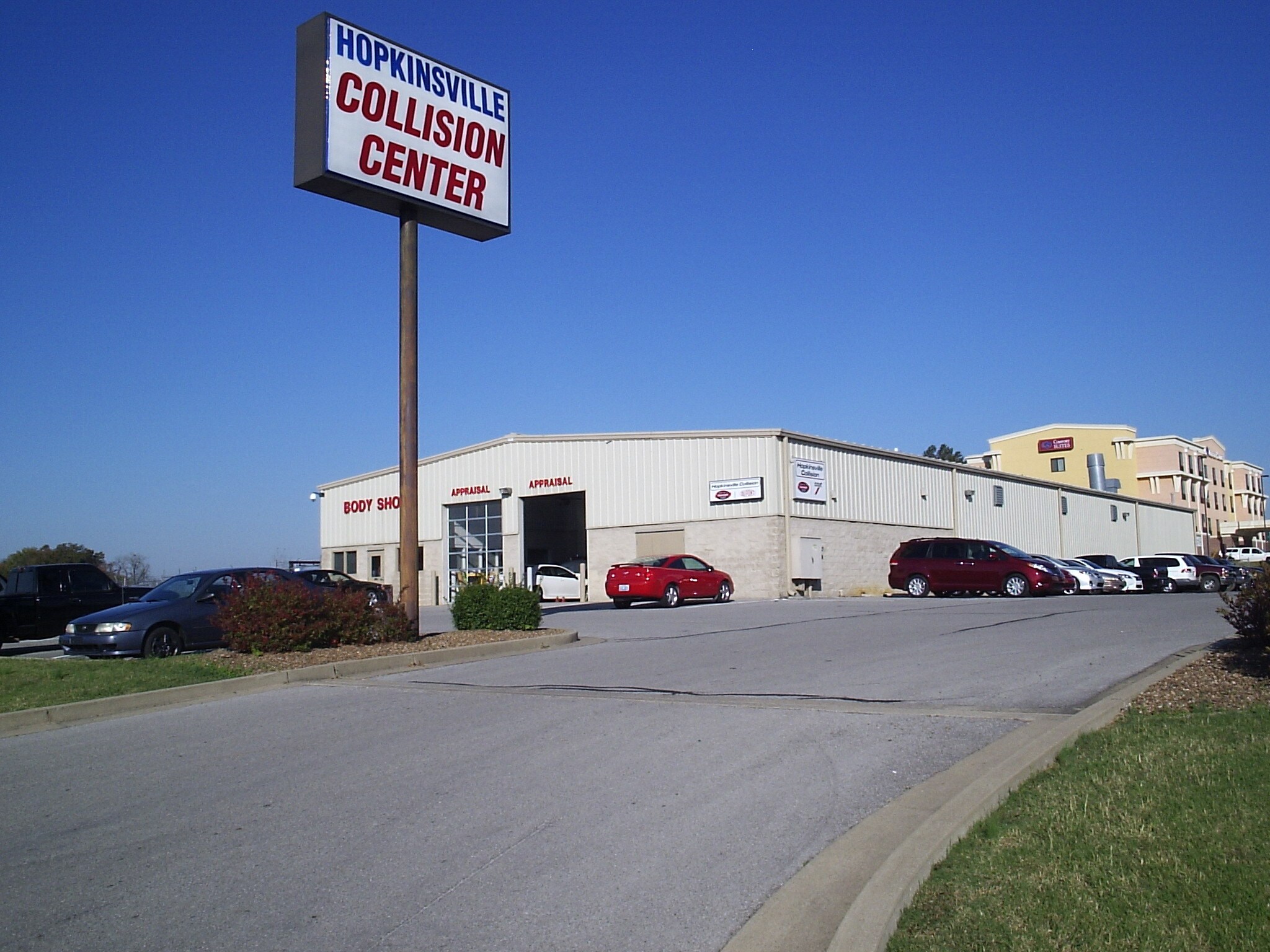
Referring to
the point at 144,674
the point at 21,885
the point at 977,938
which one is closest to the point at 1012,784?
the point at 977,938

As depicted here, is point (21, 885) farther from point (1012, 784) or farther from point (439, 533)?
point (439, 533)

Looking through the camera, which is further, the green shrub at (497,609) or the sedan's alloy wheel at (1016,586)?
the sedan's alloy wheel at (1016,586)

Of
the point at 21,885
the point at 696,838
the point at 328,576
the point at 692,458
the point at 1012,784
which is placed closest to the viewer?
the point at 21,885

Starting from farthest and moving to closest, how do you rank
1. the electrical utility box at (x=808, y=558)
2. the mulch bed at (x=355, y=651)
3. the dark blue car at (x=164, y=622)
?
the electrical utility box at (x=808, y=558) < the dark blue car at (x=164, y=622) < the mulch bed at (x=355, y=651)

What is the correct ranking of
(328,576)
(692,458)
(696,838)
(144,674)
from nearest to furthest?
(696,838) < (144,674) < (328,576) < (692,458)

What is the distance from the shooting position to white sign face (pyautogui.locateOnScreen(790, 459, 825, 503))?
36.3 meters

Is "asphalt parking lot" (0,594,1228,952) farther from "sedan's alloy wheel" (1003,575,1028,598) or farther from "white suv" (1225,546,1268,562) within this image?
"white suv" (1225,546,1268,562)

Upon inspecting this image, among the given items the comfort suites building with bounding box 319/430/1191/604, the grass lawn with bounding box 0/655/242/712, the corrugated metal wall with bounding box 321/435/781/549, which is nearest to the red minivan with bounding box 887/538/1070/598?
the comfort suites building with bounding box 319/430/1191/604

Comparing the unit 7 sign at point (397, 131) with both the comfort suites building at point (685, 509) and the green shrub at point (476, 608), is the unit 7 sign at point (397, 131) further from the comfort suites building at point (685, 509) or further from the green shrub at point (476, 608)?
the comfort suites building at point (685, 509)

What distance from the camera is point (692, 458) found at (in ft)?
125

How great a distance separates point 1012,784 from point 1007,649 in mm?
7931

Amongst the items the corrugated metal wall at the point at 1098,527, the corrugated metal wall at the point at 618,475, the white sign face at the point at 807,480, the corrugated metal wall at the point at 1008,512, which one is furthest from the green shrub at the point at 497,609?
the corrugated metal wall at the point at 1098,527

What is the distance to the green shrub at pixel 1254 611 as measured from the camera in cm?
981

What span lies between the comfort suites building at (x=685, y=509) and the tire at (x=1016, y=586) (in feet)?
23.2
